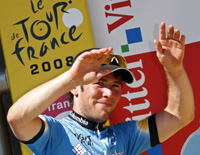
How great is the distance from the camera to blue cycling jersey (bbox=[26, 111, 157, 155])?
1.47 meters

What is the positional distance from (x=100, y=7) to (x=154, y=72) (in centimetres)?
60

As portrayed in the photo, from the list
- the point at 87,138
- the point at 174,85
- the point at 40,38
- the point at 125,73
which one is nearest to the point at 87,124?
the point at 87,138

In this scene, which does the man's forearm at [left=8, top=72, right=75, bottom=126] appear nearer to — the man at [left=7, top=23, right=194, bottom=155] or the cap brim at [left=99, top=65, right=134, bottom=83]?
the man at [left=7, top=23, right=194, bottom=155]

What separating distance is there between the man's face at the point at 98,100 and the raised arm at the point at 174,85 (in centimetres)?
25

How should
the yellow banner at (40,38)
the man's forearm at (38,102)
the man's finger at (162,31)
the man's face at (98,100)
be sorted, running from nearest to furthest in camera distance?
the man's forearm at (38,102) < the man's finger at (162,31) < the man's face at (98,100) < the yellow banner at (40,38)

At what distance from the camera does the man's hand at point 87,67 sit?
132 cm

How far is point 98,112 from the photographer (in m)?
1.57

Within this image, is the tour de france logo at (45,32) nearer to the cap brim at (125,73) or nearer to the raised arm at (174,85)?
the cap brim at (125,73)

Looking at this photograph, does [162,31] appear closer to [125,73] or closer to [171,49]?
[171,49]

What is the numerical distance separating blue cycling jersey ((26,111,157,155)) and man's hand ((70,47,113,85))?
27 centimetres

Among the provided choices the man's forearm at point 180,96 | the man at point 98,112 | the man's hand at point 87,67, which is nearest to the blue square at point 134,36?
the man at point 98,112

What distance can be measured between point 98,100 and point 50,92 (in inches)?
12.7

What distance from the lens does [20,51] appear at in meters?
2.48

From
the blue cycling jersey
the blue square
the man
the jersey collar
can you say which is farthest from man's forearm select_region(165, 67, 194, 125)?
the blue square
